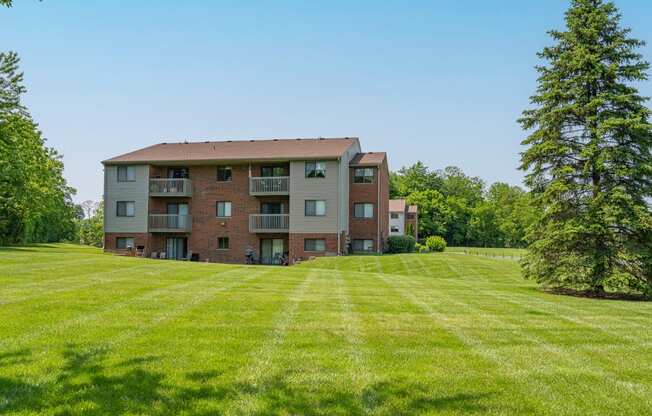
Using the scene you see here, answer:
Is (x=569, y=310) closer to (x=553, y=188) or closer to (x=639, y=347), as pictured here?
(x=639, y=347)

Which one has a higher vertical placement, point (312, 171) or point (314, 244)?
point (312, 171)

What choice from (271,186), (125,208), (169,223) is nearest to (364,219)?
(271,186)

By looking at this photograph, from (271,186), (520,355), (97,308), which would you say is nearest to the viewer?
(520,355)

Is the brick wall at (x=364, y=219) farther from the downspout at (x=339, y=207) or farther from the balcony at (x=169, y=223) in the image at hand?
the balcony at (x=169, y=223)

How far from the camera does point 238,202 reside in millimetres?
34312

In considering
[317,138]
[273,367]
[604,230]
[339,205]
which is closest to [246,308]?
[273,367]

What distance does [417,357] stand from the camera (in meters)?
6.84

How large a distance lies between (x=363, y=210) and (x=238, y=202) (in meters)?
9.02

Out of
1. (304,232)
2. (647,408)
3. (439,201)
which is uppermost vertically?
(439,201)

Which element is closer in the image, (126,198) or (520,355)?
(520,355)

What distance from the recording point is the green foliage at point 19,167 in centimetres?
3412

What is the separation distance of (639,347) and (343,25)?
13480 millimetres

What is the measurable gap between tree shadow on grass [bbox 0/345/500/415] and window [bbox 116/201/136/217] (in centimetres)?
3089

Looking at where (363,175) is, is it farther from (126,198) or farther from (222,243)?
(126,198)
